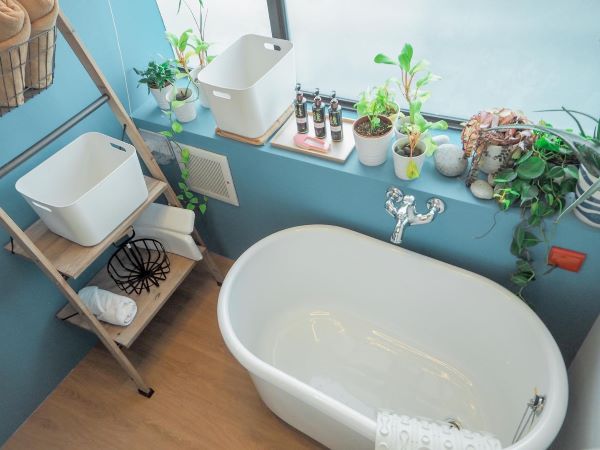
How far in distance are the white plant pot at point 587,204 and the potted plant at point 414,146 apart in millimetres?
398

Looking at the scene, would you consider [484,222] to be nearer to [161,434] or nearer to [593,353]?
[593,353]

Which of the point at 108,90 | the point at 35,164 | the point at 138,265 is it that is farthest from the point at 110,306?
the point at 108,90

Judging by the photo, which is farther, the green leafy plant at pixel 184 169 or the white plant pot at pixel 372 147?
the green leafy plant at pixel 184 169

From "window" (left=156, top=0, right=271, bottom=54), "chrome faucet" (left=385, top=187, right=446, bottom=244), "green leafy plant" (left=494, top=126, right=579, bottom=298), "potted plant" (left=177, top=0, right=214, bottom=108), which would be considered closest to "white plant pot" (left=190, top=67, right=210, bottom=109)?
"potted plant" (left=177, top=0, right=214, bottom=108)

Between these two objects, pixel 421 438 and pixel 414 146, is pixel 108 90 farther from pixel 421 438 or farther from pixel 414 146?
pixel 421 438

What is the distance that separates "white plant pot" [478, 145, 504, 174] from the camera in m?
1.25

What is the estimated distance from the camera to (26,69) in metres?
1.07

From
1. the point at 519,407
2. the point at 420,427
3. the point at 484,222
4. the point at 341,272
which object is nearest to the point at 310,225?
the point at 341,272

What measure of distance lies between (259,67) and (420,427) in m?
1.36

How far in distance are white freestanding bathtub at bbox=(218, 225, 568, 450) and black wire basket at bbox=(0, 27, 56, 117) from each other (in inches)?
30.7

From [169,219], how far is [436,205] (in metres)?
1.05

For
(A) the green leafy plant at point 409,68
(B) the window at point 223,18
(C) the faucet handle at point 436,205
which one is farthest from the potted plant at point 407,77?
(B) the window at point 223,18

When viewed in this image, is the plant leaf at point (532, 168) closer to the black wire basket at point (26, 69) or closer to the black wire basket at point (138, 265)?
the black wire basket at point (26, 69)

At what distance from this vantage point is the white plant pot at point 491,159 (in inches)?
49.2
